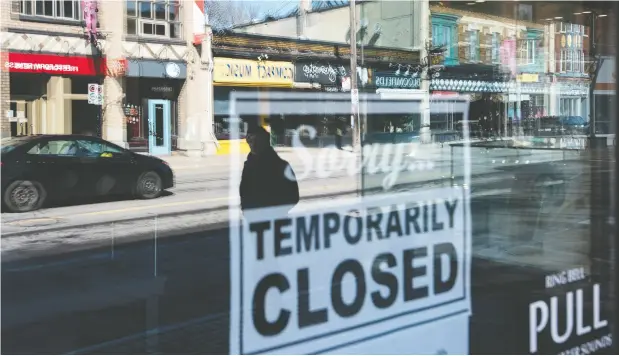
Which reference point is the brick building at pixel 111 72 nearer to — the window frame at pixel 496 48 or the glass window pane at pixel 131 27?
the glass window pane at pixel 131 27

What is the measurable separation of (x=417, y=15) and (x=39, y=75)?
128cm

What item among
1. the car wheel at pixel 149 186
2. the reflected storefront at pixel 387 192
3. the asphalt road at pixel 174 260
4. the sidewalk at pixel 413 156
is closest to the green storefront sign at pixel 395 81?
the reflected storefront at pixel 387 192

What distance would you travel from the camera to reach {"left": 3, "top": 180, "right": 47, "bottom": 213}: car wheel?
6.48 ft

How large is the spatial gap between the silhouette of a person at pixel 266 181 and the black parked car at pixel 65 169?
290 mm

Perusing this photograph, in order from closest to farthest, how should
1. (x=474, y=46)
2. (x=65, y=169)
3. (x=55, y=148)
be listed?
(x=55, y=148)
(x=65, y=169)
(x=474, y=46)

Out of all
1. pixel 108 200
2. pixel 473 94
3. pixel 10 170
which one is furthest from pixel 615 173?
pixel 10 170

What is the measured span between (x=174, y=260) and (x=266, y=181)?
8.88 ft

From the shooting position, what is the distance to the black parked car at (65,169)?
1.83m

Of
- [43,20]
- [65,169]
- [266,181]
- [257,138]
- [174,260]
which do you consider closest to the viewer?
[43,20]

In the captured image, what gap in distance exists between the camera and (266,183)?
224 centimetres

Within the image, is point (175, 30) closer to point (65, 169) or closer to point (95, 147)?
point (95, 147)

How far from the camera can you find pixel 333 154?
2098 millimetres

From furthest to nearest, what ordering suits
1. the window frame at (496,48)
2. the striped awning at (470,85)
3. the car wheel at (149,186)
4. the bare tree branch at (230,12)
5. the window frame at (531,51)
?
the window frame at (531,51) → the window frame at (496,48) → the striped awning at (470,85) → the car wheel at (149,186) → the bare tree branch at (230,12)

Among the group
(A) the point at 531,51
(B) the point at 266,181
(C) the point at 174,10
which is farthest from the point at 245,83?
(A) the point at 531,51
